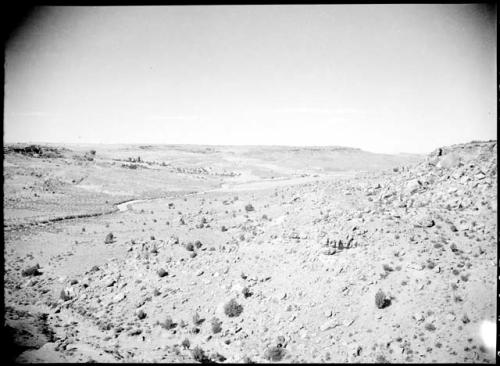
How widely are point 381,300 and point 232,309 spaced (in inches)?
221

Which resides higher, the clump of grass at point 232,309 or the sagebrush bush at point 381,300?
the sagebrush bush at point 381,300

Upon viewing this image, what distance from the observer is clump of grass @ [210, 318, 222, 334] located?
39.6ft

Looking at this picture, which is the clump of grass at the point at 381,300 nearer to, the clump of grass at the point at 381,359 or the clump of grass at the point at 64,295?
the clump of grass at the point at 381,359

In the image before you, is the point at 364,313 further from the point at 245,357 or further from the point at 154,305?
the point at 154,305

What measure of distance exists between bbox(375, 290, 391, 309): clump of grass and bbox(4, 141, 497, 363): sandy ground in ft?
0.14

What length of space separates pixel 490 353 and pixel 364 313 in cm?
363

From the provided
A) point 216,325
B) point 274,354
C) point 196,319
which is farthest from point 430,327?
point 196,319

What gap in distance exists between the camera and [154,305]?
46.2 feet

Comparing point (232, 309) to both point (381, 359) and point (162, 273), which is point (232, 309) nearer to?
point (162, 273)

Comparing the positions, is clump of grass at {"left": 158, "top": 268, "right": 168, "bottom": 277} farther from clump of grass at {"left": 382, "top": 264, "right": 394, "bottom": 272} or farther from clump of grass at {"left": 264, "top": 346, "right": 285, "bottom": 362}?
clump of grass at {"left": 382, "top": 264, "right": 394, "bottom": 272}

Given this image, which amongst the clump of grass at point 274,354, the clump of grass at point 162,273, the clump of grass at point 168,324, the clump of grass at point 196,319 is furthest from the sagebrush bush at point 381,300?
the clump of grass at point 162,273

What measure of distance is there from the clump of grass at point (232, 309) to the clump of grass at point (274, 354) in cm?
226

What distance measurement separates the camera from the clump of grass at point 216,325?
12.1m

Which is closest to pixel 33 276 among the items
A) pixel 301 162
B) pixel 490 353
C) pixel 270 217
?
pixel 270 217
